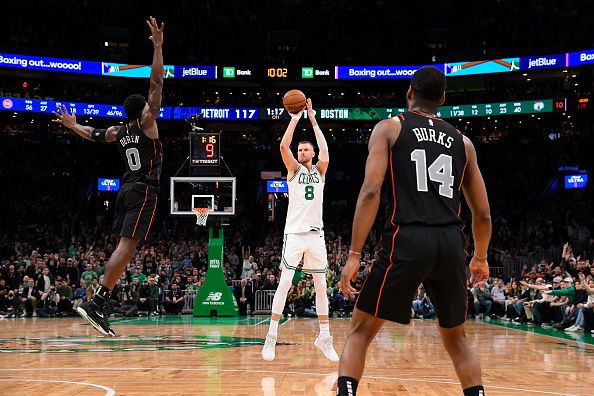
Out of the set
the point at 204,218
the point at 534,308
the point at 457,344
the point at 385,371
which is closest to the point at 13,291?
the point at 204,218

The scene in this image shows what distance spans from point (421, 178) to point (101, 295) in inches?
150

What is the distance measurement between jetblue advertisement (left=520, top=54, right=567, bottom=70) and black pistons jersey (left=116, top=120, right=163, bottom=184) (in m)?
30.6

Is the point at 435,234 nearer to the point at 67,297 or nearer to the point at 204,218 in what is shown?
the point at 204,218

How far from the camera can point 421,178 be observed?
413cm

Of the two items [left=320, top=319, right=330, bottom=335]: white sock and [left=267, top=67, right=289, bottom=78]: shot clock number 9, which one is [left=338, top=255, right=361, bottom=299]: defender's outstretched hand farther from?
[left=267, top=67, right=289, bottom=78]: shot clock number 9

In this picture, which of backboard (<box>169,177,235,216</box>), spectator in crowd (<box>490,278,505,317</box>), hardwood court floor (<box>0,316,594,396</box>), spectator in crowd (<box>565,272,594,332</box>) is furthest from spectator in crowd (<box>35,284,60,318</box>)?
spectator in crowd (<box>565,272,594,332</box>)

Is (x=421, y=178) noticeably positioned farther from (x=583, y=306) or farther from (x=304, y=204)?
(x=583, y=306)

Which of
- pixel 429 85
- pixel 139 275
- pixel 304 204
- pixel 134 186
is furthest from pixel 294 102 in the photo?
pixel 139 275

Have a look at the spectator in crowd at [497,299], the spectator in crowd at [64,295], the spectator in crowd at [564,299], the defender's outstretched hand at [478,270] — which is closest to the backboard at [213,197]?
the spectator in crowd at [64,295]

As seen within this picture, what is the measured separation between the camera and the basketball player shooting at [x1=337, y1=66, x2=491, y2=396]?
4027mm

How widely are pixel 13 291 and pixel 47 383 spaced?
51.6ft

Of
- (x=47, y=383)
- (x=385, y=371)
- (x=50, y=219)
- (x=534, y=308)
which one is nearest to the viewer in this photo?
(x=47, y=383)

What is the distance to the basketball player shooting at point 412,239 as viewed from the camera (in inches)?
159

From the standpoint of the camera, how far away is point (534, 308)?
17547mm
